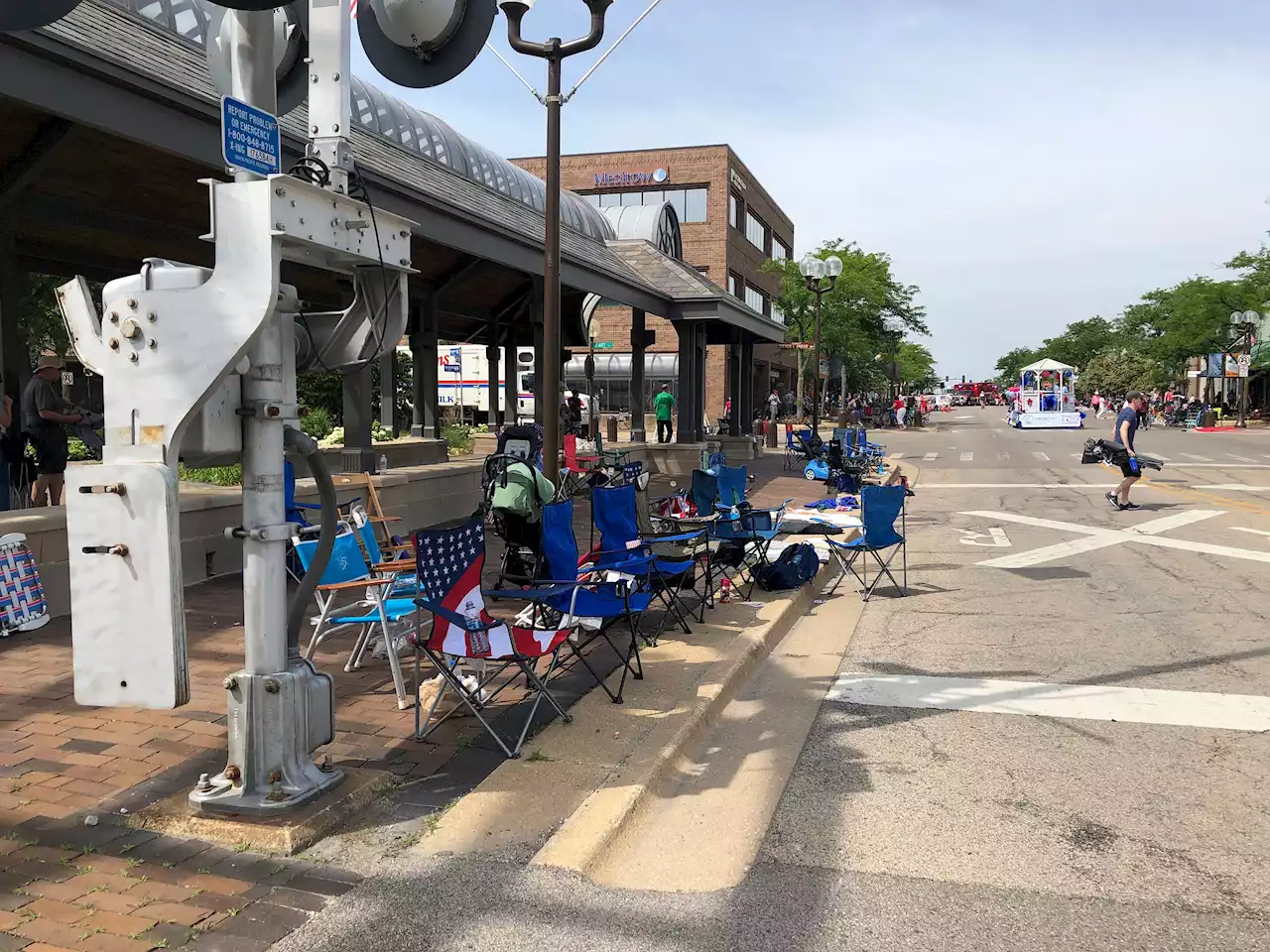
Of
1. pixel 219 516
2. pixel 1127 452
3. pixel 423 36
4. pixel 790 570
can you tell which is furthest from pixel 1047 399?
pixel 423 36

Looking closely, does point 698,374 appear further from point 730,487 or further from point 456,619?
point 456,619

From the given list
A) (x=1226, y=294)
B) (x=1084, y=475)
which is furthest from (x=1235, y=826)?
(x=1226, y=294)

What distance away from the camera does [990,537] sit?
11.9 metres

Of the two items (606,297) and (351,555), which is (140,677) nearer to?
(351,555)

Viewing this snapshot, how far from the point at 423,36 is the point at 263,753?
3.53m

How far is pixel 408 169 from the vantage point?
11.9 meters

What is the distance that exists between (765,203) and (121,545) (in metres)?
63.0

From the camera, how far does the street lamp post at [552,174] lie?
24.6ft

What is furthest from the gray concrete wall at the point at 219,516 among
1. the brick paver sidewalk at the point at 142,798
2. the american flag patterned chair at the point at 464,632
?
the american flag patterned chair at the point at 464,632

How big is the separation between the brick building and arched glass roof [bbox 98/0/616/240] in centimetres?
2857

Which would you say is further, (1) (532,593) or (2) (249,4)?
(1) (532,593)

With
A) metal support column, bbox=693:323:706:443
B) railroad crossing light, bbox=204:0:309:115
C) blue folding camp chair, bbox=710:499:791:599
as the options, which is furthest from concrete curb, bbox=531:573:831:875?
metal support column, bbox=693:323:706:443

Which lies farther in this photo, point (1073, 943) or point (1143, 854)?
point (1143, 854)

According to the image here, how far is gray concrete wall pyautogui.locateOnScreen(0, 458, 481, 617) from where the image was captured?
686 cm
